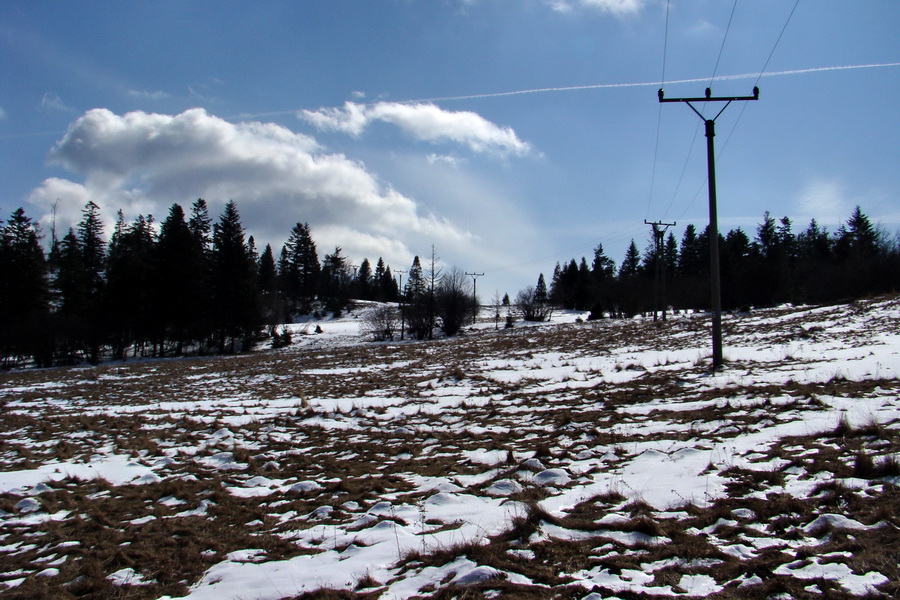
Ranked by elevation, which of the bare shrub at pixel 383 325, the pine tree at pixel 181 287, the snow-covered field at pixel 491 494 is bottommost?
the snow-covered field at pixel 491 494

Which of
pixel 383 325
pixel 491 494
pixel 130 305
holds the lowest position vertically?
pixel 491 494

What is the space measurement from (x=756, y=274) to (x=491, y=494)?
171 ft

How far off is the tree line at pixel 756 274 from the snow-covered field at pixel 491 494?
103 feet

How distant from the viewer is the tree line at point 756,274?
43.1 meters

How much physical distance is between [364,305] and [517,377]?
76.2 metres

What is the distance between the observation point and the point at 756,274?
160ft

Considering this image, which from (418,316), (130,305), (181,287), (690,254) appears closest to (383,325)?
(418,316)

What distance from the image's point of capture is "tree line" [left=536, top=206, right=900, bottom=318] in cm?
4312

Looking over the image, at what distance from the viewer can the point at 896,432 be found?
6.36 metres

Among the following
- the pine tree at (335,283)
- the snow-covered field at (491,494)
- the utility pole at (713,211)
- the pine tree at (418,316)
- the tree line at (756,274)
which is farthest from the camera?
the pine tree at (335,283)

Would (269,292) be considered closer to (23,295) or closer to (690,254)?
(23,295)

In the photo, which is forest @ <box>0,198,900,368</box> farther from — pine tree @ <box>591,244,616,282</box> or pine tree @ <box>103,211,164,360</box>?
pine tree @ <box>591,244,616,282</box>

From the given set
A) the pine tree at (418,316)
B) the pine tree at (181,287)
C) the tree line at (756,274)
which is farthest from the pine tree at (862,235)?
the pine tree at (181,287)

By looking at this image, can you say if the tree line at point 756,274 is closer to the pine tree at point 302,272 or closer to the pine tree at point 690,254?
the pine tree at point 690,254
